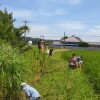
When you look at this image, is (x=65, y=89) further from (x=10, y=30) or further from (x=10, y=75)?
(x=10, y=30)

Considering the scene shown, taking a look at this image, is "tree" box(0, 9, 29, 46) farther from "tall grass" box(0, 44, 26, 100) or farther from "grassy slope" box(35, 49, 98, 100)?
"tall grass" box(0, 44, 26, 100)

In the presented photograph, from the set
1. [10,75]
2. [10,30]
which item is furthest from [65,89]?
[10,30]

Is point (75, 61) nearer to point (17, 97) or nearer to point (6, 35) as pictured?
point (6, 35)

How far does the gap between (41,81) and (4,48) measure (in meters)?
4.08

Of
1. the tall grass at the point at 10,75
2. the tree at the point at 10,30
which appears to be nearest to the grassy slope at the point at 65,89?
the tall grass at the point at 10,75

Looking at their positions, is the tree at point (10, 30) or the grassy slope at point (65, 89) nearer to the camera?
the grassy slope at point (65, 89)

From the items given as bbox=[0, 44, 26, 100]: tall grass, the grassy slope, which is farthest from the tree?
bbox=[0, 44, 26, 100]: tall grass

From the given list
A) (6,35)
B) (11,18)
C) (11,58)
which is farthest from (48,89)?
(11,18)

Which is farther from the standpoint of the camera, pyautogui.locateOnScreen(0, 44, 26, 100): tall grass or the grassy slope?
the grassy slope

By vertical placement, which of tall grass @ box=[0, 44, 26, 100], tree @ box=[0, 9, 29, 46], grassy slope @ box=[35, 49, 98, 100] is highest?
tree @ box=[0, 9, 29, 46]

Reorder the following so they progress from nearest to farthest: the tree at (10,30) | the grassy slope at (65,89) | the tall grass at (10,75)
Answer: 1. the tall grass at (10,75)
2. the grassy slope at (65,89)
3. the tree at (10,30)

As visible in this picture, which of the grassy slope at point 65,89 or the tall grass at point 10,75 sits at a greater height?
the tall grass at point 10,75

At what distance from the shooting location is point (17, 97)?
548 inches

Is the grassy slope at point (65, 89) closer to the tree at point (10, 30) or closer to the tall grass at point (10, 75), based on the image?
the tall grass at point (10, 75)
